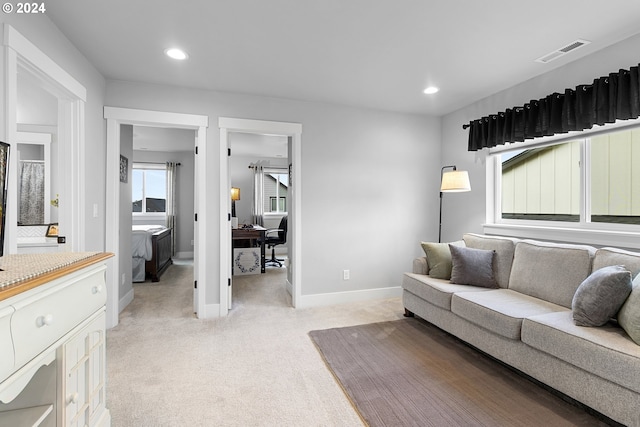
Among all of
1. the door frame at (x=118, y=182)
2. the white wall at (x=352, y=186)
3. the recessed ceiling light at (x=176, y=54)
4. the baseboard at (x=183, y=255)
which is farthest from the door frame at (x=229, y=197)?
the baseboard at (x=183, y=255)

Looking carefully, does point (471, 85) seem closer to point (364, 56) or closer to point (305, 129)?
point (364, 56)

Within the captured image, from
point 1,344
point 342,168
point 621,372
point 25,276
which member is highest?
point 342,168

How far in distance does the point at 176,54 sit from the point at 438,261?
119 inches

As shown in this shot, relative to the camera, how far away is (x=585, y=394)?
1.72m

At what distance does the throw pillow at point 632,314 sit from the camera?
1670 mm

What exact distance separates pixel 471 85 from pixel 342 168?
64.3 inches

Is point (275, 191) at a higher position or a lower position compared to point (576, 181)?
higher

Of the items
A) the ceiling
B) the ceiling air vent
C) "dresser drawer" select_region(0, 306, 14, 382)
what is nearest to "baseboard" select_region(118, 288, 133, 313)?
the ceiling

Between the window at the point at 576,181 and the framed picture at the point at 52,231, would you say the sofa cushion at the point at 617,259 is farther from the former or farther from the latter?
the framed picture at the point at 52,231

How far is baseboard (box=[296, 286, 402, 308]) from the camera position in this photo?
376 cm

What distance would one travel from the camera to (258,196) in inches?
311

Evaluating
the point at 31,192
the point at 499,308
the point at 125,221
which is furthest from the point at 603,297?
the point at 31,192

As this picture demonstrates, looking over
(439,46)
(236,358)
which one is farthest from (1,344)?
(439,46)

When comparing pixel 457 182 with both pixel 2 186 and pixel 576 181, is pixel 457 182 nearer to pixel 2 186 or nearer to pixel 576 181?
pixel 576 181
